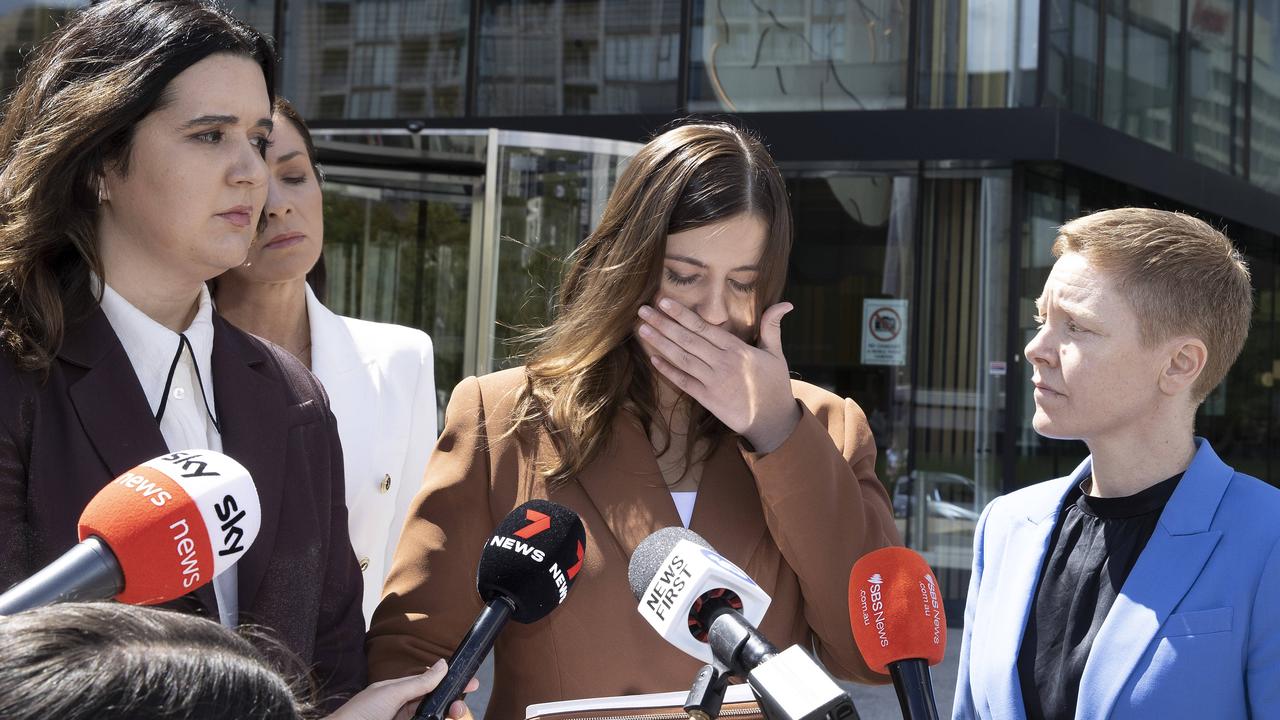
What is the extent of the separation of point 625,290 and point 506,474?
16.1 inches

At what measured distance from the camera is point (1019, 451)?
9180mm

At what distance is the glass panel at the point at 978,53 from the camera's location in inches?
356

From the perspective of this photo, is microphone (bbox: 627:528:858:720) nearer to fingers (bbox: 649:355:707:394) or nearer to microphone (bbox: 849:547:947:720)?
microphone (bbox: 849:547:947:720)

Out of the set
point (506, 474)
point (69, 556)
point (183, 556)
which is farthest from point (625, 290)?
point (69, 556)

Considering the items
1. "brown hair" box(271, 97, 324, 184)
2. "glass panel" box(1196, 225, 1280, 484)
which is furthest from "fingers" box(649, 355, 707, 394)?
"glass panel" box(1196, 225, 1280, 484)

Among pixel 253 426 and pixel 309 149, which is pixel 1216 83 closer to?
pixel 309 149

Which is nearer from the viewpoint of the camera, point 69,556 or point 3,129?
point 69,556

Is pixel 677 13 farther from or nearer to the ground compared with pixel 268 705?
farther from the ground

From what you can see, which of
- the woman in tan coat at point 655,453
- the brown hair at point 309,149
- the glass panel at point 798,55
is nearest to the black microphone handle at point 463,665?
the woman in tan coat at point 655,453

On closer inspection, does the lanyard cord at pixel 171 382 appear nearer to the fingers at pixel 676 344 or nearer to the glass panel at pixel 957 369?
the fingers at pixel 676 344

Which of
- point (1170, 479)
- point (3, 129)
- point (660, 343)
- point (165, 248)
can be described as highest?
point (3, 129)

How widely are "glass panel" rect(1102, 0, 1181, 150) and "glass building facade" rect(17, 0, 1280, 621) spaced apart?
30mm

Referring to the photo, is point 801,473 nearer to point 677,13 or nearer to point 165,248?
point 165,248

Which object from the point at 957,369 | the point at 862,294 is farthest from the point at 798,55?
the point at 957,369
